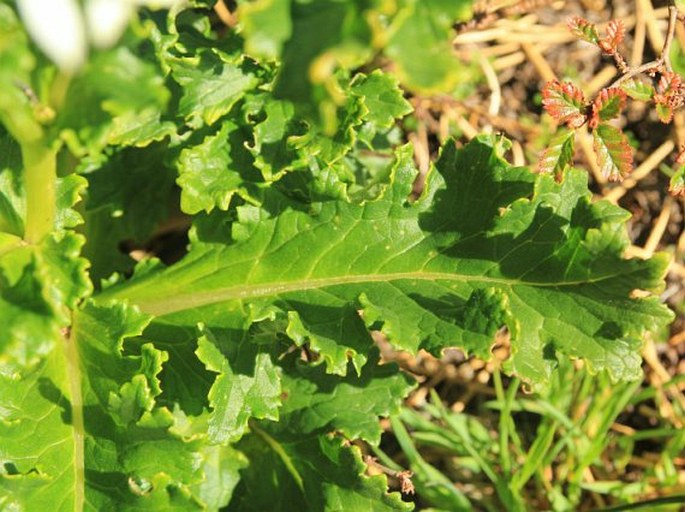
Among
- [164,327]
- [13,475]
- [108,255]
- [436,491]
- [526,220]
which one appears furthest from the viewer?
[436,491]

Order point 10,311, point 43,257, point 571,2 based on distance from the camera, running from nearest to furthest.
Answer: point 10,311 < point 43,257 < point 571,2

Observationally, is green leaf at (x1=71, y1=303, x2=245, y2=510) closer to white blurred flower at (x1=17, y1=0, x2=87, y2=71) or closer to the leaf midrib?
the leaf midrib

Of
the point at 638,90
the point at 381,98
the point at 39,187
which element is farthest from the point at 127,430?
the point at 638,90

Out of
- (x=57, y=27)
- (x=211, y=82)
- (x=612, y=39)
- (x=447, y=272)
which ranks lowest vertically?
(x=447, y=272)

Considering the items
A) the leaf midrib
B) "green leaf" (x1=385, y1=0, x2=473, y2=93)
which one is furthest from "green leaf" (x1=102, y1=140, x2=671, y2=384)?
"green leaf" (x1=385, y1=0, x2=473, y2=93)

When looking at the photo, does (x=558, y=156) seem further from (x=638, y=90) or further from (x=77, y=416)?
(x=77, y=416)

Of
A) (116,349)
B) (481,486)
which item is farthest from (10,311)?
(481,486)

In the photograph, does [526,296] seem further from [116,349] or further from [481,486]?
[481,486]
